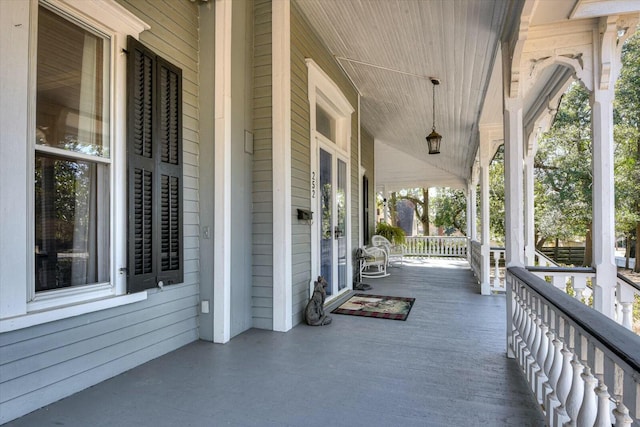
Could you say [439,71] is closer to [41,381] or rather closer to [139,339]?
[139,339]

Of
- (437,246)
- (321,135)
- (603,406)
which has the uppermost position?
(321,135)

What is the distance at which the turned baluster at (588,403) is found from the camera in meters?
1.27

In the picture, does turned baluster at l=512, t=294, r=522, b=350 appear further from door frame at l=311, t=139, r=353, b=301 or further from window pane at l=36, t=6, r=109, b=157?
window pane at l=36, t=6, r=109, b=157

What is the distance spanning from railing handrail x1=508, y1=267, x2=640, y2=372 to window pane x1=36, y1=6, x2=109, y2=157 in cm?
284

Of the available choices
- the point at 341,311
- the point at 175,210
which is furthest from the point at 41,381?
the point at 341,311

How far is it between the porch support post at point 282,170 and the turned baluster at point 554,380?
2273 mm

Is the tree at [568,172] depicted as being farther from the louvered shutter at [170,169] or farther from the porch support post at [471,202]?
the louvered shutter at [170,169]

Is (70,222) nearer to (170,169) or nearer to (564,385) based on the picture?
(170,169)

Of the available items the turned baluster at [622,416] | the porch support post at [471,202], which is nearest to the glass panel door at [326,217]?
the turned baluster at [622,416]

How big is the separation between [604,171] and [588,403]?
1.98m

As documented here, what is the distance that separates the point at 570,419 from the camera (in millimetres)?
1462

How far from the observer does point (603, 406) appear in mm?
1181

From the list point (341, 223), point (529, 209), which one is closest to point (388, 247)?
point (341, 223)

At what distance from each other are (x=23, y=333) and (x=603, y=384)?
2.69 metres
